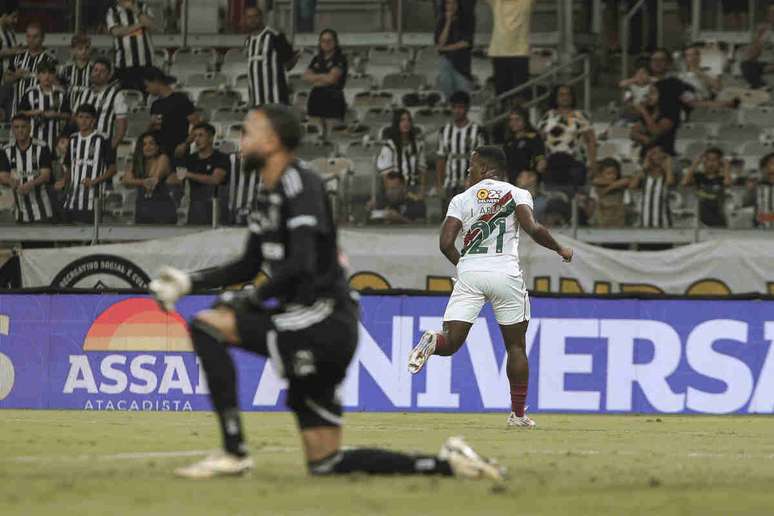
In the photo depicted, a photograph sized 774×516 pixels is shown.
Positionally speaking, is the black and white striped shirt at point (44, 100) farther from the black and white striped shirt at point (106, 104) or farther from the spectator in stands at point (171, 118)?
the spectator in stands at point (171, 118)

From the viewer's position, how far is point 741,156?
21.3 m

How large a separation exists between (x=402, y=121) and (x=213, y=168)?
241 cm

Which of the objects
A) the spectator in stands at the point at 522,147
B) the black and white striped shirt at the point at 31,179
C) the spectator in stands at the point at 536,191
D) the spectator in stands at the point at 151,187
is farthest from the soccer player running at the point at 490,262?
the black and white striped shirt at the point at 31,179

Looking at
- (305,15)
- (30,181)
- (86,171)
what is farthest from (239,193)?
(305,15)

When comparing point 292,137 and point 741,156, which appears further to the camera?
point 741,156

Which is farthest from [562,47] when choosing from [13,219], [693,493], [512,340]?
[693,493]

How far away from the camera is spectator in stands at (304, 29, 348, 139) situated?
2178 cm

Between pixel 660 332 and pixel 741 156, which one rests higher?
pixel 741 156

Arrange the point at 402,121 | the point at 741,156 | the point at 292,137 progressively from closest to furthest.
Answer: the point at 292,137
the point at 402,121
the point at 741,156

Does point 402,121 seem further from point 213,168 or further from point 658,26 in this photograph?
point 658,26

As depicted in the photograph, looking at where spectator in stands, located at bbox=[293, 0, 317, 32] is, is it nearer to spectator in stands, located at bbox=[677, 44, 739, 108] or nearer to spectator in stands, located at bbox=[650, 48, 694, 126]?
spectator in stands, located at bbox=[650, 48, 694, 126]

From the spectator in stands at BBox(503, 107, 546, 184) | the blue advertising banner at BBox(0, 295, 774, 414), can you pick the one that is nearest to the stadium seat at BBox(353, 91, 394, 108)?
the spectator in stands at BBox(503, 107, 546, 184)

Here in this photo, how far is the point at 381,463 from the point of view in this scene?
735 centimetres

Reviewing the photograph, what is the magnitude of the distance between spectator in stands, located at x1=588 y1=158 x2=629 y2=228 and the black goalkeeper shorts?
37.1 feet
